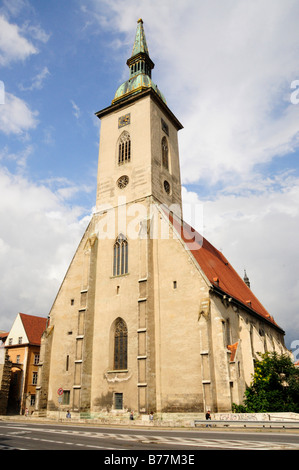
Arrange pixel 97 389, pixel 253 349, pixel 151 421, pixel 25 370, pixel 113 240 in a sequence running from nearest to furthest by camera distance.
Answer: pixel 151 421, pixel 97 389, pixel 253 349, pixel 113 240, pixel 25 370

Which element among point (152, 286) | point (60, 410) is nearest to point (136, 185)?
point (152, 286)

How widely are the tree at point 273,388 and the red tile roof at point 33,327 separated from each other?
26.7m

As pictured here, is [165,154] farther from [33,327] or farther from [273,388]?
[33,327]

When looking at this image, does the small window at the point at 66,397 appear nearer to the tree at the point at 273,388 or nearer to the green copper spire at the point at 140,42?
the tree at the point at 273,388

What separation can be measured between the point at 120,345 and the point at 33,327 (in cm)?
2147

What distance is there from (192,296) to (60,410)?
43.0 ft

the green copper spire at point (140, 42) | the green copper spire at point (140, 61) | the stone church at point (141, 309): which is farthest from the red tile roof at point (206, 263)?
the green copper spire at point (140, 42)

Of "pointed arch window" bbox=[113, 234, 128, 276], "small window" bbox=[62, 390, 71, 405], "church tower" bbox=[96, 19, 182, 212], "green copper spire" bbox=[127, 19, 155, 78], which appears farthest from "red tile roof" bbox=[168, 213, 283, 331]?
"green copper spire" bbox=[127, 19, 155, 78]

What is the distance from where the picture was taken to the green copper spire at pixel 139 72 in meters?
36.5

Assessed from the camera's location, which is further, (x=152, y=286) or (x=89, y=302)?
(x=89, y=302)

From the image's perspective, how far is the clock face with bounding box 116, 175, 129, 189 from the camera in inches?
1271
